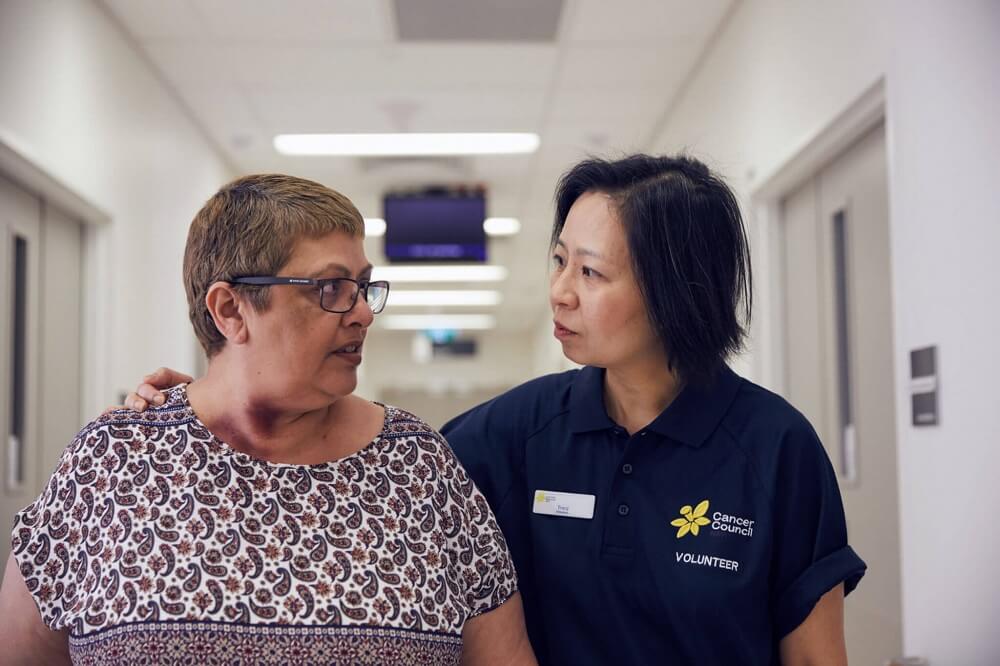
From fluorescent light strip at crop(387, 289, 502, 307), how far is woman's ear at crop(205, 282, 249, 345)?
11.5 meters

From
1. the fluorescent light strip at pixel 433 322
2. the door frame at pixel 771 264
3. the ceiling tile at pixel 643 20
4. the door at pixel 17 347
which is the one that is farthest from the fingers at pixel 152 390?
the fluorescent light strip at pixel 433 322

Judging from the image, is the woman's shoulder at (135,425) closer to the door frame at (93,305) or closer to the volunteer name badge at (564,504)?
the volunteer name badge at (564,504)

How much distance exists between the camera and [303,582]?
148 centimetres

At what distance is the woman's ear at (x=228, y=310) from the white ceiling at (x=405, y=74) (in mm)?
3604

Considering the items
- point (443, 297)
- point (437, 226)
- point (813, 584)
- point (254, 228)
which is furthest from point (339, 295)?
point (443, 297)

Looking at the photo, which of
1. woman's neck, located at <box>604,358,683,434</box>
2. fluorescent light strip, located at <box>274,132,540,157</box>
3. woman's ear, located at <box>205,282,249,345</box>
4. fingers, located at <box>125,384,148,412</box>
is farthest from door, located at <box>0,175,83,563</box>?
woman's neck, located at <box>604,358,683,434</box>

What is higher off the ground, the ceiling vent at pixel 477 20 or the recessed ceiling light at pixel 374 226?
the ceiling vent at pixel 477 20

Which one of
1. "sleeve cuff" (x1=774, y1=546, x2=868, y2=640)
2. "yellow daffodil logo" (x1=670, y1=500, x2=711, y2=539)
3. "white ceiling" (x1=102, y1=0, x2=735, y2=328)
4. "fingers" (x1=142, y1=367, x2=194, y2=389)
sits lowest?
"sleeve cuff" (x1=774, y1=546, x2=868, y2=640)

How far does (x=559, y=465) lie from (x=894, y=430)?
2.01 metres

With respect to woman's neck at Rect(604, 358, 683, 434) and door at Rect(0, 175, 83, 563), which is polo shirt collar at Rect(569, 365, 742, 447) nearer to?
woman's neck at Rect(604, 358, 683, 434)

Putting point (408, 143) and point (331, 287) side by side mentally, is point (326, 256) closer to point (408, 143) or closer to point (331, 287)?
point (331, 287)

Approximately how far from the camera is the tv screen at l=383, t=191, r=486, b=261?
24.8ft

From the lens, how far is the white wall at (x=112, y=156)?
13.5 feet

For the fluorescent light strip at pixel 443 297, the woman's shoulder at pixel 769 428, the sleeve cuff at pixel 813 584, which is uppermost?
the fluorescent light strip at pixel 443 297
